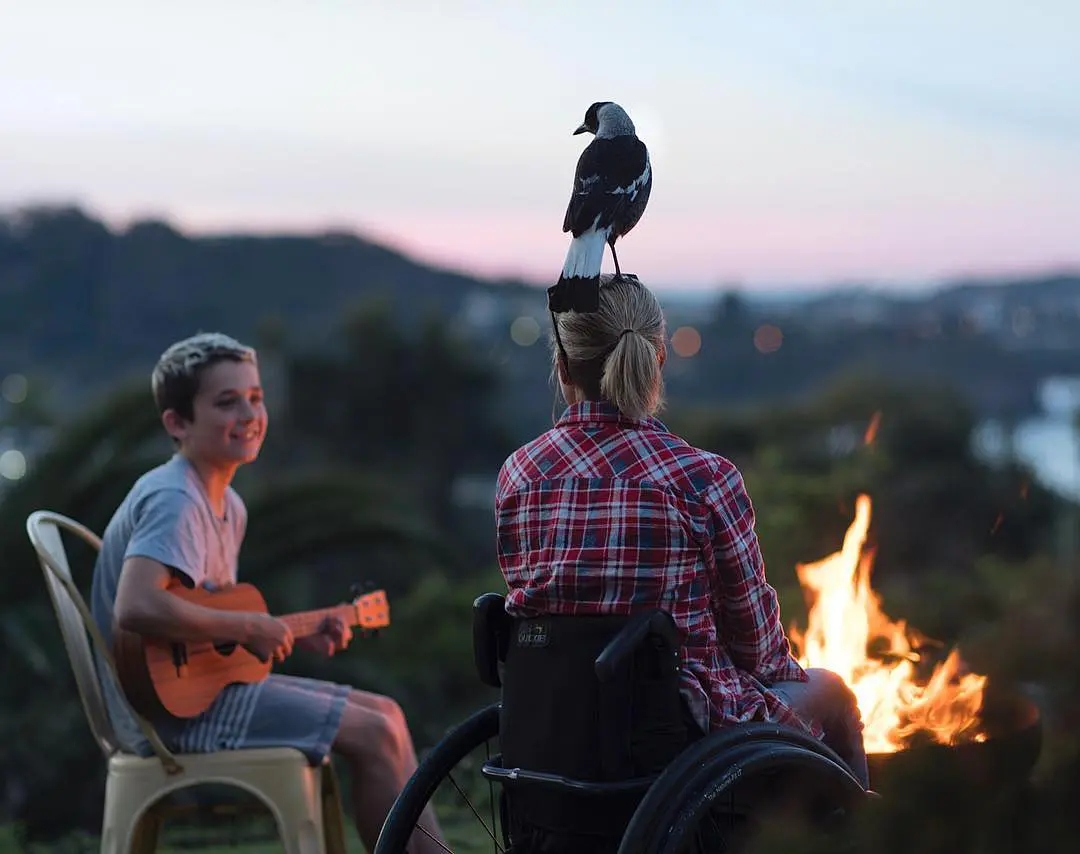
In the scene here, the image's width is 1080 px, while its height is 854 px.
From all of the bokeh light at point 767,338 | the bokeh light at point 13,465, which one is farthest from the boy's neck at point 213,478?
the bokeh light at point 767,338

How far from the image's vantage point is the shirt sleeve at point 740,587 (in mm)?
2977

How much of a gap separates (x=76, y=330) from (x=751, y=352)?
14.1m

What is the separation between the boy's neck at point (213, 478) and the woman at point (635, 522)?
1330mm

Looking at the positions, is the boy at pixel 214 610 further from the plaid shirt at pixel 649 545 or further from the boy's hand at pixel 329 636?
the plaid shirt at pixel 649 545

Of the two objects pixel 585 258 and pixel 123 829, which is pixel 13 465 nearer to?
pixel 123 829

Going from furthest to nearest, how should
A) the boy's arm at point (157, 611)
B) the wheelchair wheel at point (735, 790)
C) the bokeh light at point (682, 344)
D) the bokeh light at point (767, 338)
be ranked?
the bokeh light at point (767, 338) < the boy's arm at point (157, 611) < the bokeh light at point (682, 344) < the wheelchair wheel at point (735, 790)

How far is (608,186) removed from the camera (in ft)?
11.3

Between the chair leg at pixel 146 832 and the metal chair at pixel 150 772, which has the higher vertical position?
the metal chair at pixel 150 772

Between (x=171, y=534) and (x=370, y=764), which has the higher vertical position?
(x=171, y=534)

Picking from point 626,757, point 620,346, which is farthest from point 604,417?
point 626,757

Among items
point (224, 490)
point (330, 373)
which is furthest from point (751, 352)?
point (224, 490)

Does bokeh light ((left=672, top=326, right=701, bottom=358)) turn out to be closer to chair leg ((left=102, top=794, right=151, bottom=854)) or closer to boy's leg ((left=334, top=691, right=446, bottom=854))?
boy's leg ((left=334, top=691, right=446, bottom=854))

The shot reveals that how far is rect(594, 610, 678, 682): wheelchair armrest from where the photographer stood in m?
2.74

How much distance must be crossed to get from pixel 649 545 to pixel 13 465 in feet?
21.7
